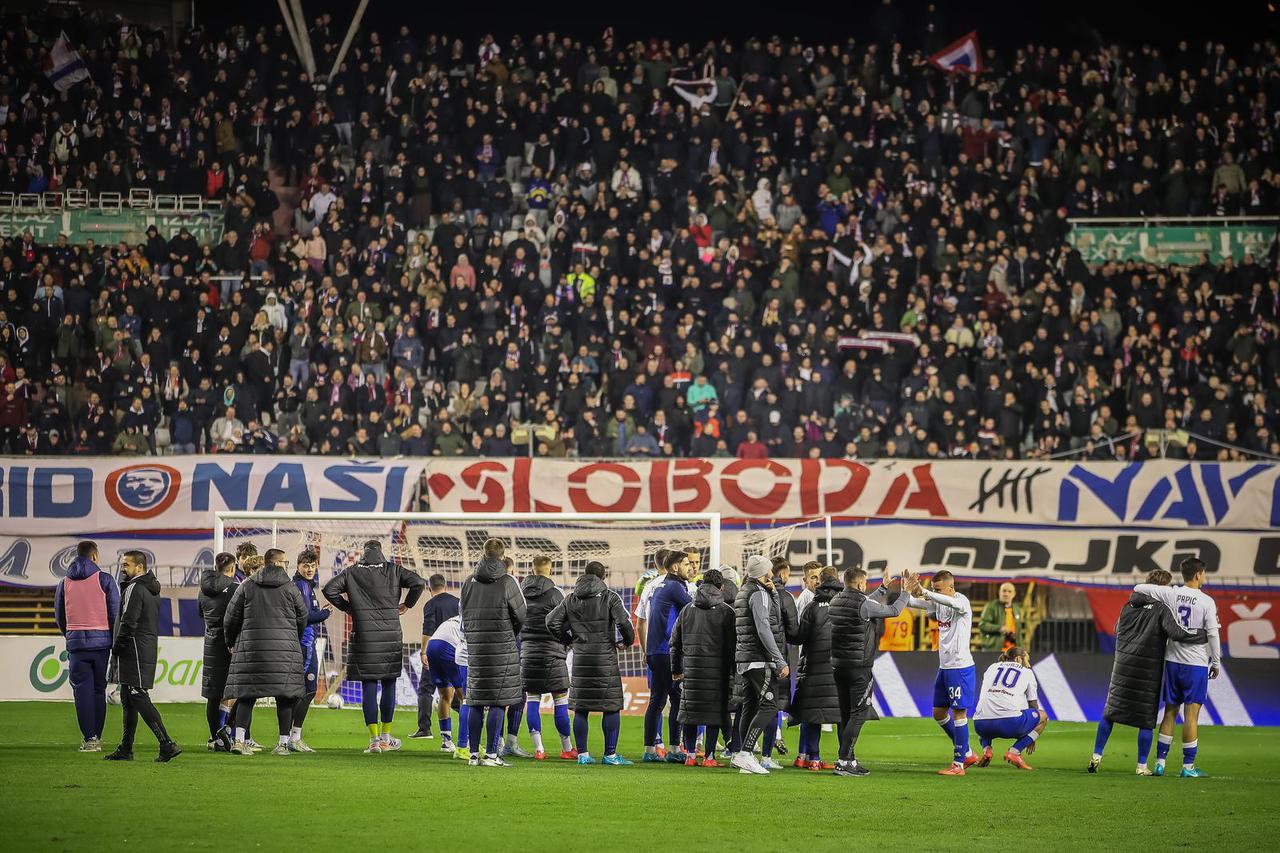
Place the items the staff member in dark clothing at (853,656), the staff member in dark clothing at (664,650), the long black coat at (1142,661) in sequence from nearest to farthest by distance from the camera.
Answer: the staff member in dark clothing at (853,656) → the long black coat at (1142,661) → the staff member in dark clothing at (664,650)

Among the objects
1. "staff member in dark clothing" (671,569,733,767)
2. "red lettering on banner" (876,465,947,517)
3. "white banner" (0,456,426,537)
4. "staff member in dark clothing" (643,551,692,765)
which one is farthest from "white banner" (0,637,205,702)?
"staff member in dark clothing" (671,569,733,767)

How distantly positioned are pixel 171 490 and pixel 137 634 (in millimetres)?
9131

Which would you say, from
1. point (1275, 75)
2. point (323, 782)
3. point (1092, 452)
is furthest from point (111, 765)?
point (1275, 75)

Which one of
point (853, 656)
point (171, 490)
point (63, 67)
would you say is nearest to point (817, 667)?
point (853, 656)

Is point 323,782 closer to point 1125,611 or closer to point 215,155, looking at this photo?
point 1125,611

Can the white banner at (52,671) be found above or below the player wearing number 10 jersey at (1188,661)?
below

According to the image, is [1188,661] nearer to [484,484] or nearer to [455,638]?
[455,638]

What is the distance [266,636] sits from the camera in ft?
47.3

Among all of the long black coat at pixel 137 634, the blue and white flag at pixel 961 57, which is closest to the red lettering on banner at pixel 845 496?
the long black coat at pixel 137 634

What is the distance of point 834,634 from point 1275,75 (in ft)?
71.6

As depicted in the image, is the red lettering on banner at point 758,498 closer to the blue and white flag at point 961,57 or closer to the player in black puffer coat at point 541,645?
the player in black puffer coat at point 541,645

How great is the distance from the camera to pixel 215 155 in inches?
1213

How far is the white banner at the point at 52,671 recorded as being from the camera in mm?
22047

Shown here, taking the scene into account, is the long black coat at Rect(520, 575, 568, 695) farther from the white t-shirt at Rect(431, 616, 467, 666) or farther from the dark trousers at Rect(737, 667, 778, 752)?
the dark trousers at Rect(737, 667, 778, 752)
